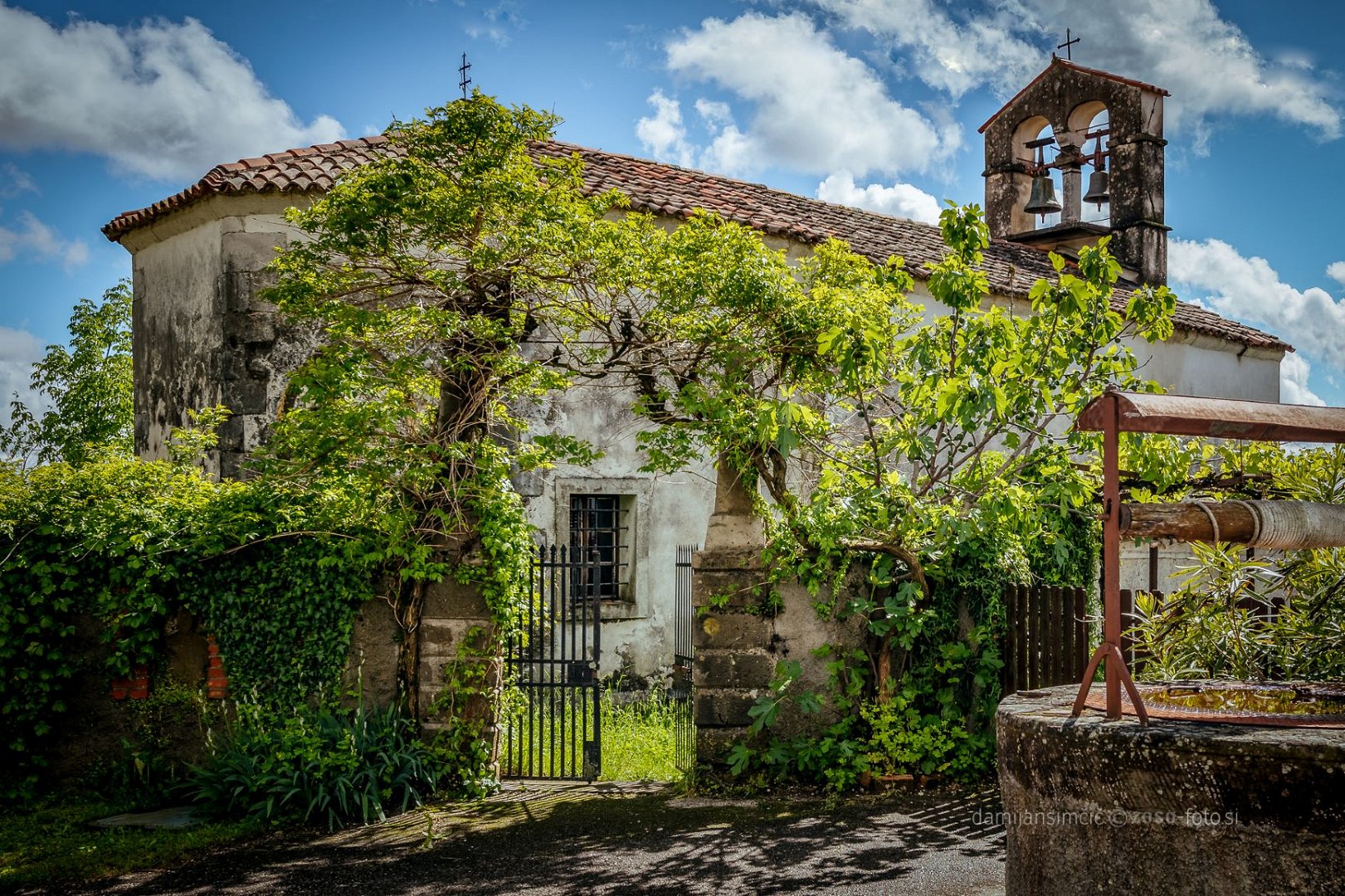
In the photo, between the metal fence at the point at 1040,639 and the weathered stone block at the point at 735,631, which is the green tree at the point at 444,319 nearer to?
the weathered stone block at the point at 735,631

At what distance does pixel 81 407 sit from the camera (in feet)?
53.5

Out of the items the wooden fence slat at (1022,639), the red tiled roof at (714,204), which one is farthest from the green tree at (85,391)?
the wooden fence slat at (1022,639)

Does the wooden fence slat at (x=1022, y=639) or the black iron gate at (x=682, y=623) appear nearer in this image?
the wooden fence slat at (x=1022, y=639)

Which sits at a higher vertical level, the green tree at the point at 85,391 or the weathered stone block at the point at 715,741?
the green tree at the point at 85,391

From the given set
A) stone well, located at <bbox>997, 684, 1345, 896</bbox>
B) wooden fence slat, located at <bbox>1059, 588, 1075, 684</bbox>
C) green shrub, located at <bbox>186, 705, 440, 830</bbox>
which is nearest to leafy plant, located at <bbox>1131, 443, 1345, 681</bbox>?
stone well, located at <bbox>997, 684, 1345, 896</bbox>

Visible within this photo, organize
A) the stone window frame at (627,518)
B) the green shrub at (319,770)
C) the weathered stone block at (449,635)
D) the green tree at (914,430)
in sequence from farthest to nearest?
the stone window frame at (627,518)
the weathered stone block at (449,635)
the green tree at (914,430)
the green shrub at (319,770)

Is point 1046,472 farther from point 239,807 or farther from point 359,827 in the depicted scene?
point 239,807

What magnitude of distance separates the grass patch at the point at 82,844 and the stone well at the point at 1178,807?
4.90 metres

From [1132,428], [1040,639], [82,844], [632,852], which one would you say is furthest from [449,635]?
[1132,428]

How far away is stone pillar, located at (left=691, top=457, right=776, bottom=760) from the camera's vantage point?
7793mm

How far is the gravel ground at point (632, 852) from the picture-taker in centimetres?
562

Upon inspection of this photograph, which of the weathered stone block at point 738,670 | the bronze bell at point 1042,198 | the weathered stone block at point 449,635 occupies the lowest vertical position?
the weathered stone block at point 738,670

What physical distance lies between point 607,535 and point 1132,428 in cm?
875

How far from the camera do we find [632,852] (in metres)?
6.23
